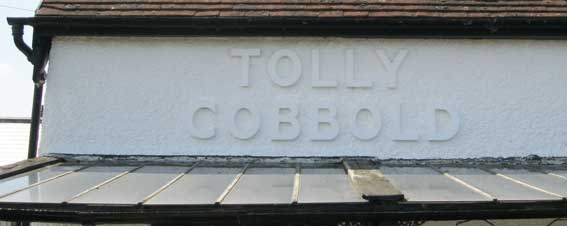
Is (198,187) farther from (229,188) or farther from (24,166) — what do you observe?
(24,166)

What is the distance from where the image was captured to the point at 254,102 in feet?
21.1

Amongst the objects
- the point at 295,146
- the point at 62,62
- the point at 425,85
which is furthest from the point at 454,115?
the point at 62,62

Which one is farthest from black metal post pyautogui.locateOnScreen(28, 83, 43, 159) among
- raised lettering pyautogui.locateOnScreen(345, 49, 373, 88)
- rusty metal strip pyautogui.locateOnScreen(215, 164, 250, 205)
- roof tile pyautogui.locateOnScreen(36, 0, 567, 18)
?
raised lettering pyautogui.locateOnScreen(345, 49, 373, 88)

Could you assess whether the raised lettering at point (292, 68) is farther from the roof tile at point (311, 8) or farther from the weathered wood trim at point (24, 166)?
the weathered wood trim at point (24, 166)

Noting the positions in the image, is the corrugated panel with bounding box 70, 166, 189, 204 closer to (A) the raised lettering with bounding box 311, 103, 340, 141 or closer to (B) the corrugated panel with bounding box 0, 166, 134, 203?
(B) the corrugated panel with bounding box 0, 166, 134, 203

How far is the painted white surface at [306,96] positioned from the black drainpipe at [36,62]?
0.19m

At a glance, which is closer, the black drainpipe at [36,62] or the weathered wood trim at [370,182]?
the weathered wood trim at [370,182]

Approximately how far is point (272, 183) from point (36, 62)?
343cm

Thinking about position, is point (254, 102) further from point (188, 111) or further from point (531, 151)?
point (531, 151)

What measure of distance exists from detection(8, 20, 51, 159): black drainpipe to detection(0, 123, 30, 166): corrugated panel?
504 cm

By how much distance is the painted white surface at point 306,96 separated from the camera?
6.33 metres

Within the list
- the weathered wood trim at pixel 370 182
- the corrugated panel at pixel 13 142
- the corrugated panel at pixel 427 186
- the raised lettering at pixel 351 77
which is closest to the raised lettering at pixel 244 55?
the raised lettering at pixel 351 77

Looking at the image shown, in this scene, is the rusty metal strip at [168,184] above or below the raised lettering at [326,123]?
below

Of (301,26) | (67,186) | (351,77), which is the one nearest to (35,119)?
(67,186)
